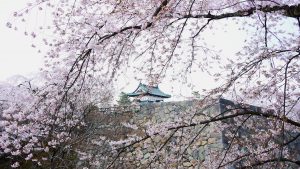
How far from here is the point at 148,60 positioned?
4.29 metres

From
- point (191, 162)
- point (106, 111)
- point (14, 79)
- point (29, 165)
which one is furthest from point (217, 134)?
point (14, 79)

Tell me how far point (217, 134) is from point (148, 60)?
16.4 ft

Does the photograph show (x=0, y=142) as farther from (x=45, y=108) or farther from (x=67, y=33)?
(x=67, y=33)

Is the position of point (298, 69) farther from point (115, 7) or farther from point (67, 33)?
point (67, 33)

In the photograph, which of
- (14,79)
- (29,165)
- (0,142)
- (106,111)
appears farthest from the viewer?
(14,79)

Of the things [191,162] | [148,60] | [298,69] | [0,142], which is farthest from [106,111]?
[298,69]

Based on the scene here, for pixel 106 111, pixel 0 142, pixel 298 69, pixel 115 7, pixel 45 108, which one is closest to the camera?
pixel 115 7

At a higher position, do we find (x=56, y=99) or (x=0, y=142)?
(x=56, y=99)

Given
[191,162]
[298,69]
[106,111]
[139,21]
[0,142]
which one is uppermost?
[139,21]

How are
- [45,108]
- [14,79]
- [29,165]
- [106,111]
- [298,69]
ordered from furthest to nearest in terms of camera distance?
[14,79] < [106,111] < [29,165] < [298,69] < [45,108]

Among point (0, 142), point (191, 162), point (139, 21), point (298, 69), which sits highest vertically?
point (139, 21)

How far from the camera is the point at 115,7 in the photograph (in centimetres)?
344

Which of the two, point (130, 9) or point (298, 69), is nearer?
point (130, 9)

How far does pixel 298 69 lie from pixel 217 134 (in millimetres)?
4732
